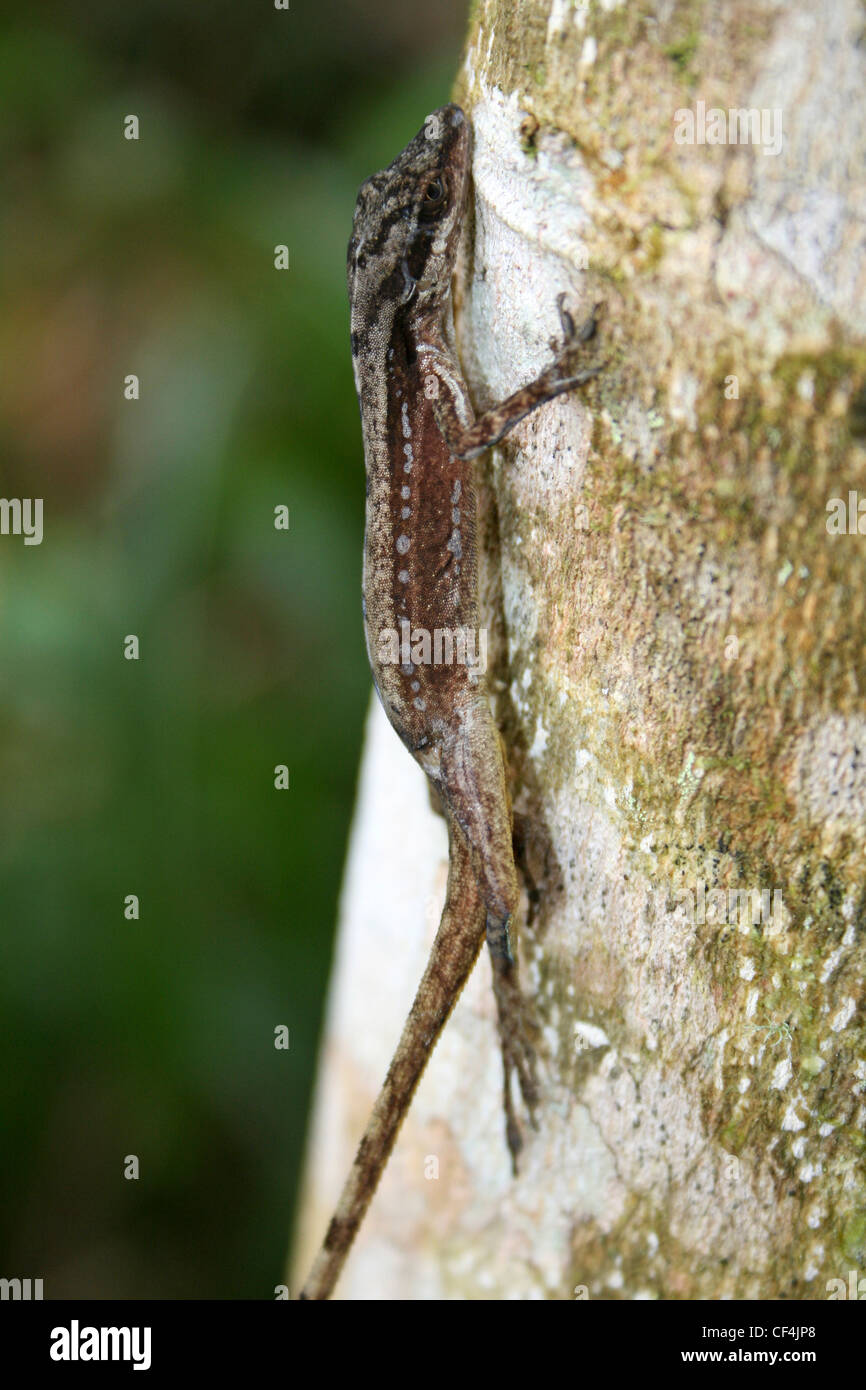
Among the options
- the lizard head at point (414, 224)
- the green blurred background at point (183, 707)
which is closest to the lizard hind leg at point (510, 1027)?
the lizard head at point (414, 224)

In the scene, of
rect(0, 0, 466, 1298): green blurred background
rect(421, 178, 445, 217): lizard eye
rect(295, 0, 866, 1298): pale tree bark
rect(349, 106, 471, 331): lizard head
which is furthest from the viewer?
rect(0, 0, 466, 1298): green blurred background

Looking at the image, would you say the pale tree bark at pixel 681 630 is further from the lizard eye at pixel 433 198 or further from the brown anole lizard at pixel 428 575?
the lizard eye at pixel 433 198

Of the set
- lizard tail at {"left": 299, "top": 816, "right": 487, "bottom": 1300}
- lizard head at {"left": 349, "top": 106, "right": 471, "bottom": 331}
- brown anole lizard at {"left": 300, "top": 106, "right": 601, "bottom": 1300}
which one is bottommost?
lizard tail at {"left": 299, "top": 816, "right": 487, "bottom": 1300}

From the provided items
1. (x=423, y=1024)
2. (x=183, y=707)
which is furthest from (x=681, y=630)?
(x=183, y=707)

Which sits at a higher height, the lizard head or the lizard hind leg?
the lizard head

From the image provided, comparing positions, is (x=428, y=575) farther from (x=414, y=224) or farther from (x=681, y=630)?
(x=681, y=630)

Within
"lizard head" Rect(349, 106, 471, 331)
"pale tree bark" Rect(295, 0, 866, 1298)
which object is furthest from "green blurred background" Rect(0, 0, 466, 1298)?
"pale tree bark" Rect(295, 0, 866, 1298)

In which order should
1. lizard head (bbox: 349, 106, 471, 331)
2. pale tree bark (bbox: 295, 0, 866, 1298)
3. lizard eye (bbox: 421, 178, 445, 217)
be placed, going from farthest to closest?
lizard eye (bbox: 421, 178, 445, 217)
lizard head (bbox: 349, 106, 471, 331)
pale tree bark (bbox: 295, 0, 866, 1298)

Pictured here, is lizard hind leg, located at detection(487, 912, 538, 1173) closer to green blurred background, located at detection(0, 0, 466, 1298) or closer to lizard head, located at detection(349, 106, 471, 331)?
lizard head, located at detection(349, 106, 471, 331)

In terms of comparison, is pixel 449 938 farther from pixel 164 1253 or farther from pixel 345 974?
pixel 164 1253
